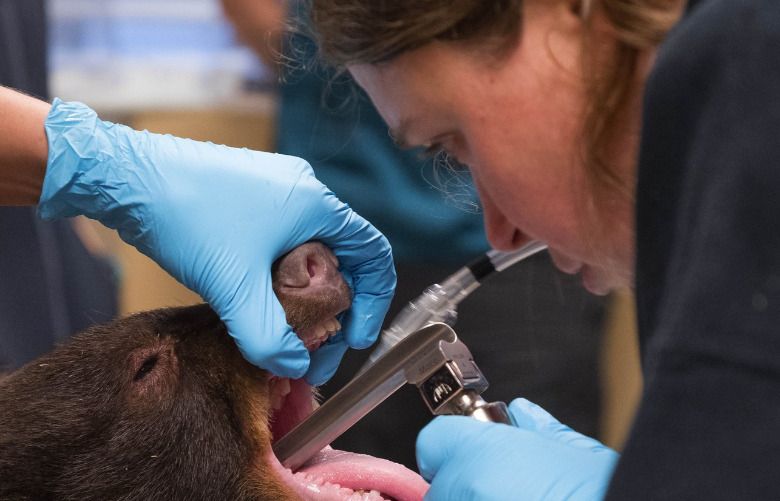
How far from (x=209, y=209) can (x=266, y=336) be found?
0.78ft

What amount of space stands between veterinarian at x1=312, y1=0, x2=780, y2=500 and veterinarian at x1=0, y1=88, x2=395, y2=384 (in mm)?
348

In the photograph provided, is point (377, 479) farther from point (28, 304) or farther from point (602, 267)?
point (28, 304)

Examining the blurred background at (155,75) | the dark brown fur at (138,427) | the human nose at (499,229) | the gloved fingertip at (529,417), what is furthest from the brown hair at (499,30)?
the blurred background at (155,75)

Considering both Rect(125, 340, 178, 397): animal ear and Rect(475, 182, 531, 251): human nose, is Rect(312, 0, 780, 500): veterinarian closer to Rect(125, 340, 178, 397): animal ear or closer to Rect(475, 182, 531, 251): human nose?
Rect(475, 182, 531, 251): human nose

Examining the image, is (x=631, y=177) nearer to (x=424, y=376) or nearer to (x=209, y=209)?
(x=424, y=376)

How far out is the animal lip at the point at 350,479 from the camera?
1.25m

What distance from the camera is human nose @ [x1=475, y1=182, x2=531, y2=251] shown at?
3.47 ft

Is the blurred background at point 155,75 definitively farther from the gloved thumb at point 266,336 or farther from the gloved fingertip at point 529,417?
the gloved fingertip at point 529,417

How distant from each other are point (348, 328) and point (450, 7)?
26.0 inches

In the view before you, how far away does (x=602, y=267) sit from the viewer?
3.39ft

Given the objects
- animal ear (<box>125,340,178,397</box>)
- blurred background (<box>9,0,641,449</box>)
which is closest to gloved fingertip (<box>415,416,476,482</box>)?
animal ear (<box>125,340,178,397</box>)

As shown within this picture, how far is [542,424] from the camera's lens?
1.21 metres

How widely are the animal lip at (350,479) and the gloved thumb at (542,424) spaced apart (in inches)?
5.8

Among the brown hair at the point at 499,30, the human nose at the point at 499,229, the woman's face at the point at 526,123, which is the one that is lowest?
the human nose at the point at 499,229
